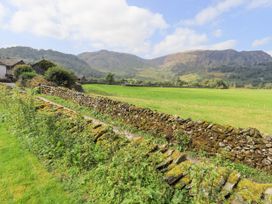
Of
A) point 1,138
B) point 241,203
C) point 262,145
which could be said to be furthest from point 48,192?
point 262,145

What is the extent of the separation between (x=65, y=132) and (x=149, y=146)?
400cm

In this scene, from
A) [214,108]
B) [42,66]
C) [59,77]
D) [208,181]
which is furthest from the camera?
[42,66]

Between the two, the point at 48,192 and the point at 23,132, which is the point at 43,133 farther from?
the point at 48,192

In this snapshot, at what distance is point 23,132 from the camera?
42.0 ft

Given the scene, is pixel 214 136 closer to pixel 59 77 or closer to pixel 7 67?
→ pixel 59 77

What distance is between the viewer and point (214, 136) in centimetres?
1141

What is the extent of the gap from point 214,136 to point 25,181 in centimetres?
Result: 725

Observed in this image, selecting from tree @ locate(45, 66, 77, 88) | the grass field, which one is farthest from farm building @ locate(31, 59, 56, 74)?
the grass field

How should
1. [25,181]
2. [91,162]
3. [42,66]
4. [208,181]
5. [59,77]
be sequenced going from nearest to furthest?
[208,181] → [91,162] → [25,181] → [59,77] → [42,66]

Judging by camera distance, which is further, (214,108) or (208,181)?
(214,108)

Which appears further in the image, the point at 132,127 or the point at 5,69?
the point at 5,69

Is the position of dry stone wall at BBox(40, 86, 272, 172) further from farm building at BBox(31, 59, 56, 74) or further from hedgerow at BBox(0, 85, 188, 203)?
farm building at BBox(31, 59, 56, 74)

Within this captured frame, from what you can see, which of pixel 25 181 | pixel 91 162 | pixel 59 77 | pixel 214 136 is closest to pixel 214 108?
pixel 214 136

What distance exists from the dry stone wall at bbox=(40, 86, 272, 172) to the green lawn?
20.2 feet
